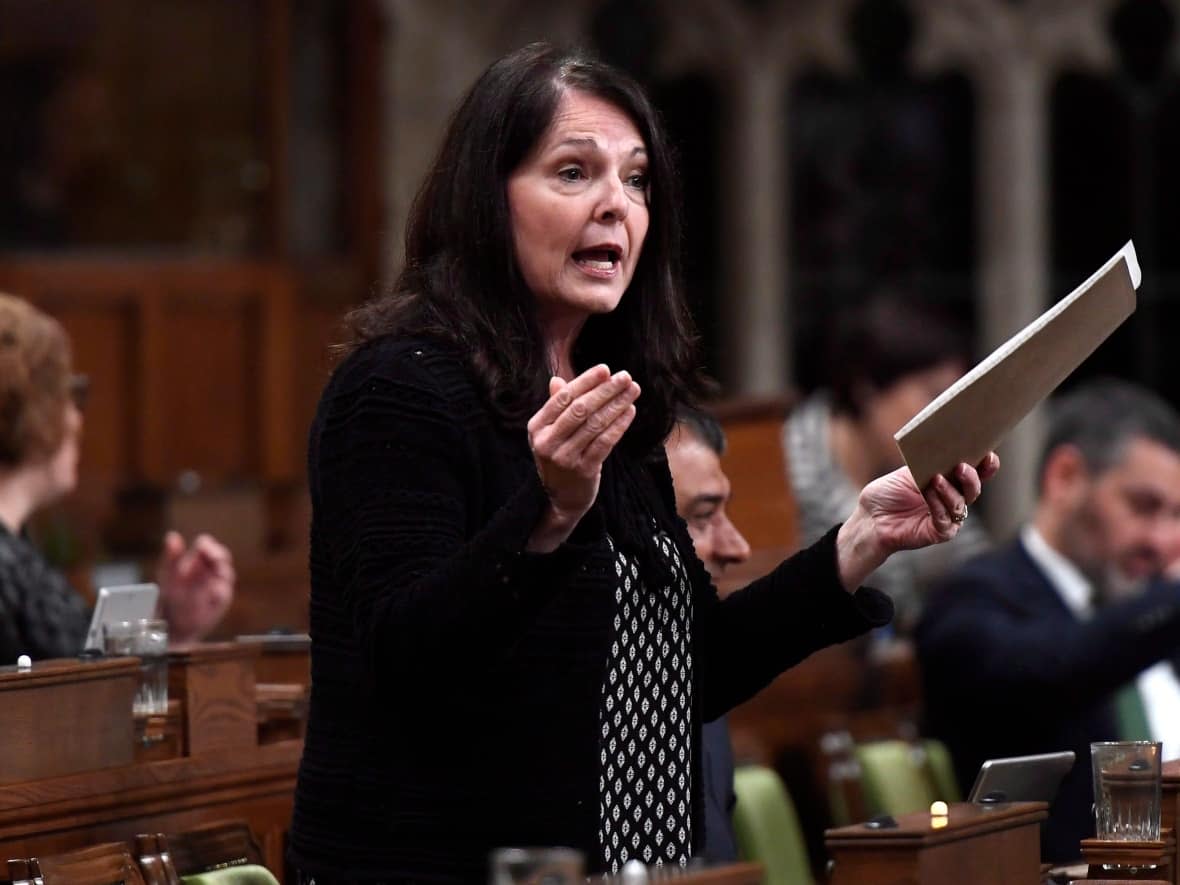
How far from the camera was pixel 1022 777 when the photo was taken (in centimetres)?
316

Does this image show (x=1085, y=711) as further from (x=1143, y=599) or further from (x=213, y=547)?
(x=213, y=547)

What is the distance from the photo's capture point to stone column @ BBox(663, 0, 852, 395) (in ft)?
32.9

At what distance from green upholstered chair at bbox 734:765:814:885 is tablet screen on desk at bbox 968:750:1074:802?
141 centimetres

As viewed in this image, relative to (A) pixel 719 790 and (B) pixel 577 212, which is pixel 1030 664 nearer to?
(A) pixel 719 790

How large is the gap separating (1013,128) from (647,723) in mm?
7554

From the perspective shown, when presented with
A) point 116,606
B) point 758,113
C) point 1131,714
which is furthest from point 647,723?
point 758,113

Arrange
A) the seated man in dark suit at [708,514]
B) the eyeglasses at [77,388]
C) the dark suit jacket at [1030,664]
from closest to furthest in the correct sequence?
the seated man in dark suit at [708,514] < the eyeglasses at [77,388] < the dark suit jacket at [1030,664]

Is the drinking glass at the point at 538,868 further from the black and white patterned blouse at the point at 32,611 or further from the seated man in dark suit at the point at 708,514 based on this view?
the black and white patterned blouse at the point at 32,611

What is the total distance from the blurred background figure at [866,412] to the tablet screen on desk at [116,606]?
318 centimetres

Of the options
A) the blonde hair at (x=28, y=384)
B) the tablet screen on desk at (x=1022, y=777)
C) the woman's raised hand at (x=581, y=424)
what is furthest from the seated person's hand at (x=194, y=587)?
the woman's raised hand at (x=581, y=424)

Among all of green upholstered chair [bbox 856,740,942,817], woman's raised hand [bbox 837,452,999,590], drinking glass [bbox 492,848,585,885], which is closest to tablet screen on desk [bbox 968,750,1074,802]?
woman's raised hand [bbox 837,452,999,590]

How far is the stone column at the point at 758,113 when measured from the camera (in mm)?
10016

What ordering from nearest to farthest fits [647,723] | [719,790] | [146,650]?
1. [647,723]
2. [146,650]
3. [719,790]

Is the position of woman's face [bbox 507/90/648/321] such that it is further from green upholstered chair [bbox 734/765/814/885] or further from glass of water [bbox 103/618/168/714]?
green upholstered chair [bbox 734/765/814/885]
